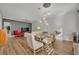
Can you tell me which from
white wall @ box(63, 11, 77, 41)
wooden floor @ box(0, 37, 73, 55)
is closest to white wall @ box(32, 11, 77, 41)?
white wall @ box(63, 11, 77, 41)

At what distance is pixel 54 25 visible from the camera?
5.54ft

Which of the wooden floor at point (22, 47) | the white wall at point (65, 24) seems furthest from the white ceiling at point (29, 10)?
the wooden floor at point (22, 47)

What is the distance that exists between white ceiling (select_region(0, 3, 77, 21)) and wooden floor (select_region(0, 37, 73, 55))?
0.34 metres

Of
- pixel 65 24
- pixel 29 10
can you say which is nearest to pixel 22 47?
pixel 29 10

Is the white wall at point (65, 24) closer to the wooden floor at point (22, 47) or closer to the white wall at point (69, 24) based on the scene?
the white wall at point (69, 24)

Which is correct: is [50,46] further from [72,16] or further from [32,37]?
[72,16]

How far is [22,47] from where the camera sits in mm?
1722

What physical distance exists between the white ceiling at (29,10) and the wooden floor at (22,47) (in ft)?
1.13

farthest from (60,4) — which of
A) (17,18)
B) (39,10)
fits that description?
(17,18)

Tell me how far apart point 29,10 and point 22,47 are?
22.5 inches

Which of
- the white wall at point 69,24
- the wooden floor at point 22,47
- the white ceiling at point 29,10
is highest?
the white ceiling at point 29,10

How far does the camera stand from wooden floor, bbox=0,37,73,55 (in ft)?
5.57

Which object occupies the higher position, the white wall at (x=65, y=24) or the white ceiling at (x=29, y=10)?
the white ceiling at (x=29, y=10)

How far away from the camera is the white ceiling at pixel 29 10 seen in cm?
169
